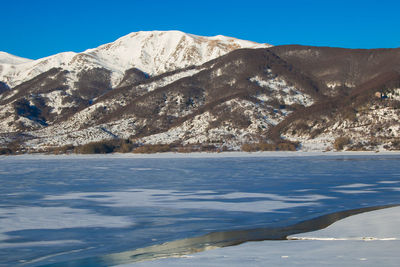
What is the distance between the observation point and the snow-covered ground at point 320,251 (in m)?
13.0

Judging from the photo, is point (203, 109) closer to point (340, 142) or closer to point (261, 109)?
point (261, 109)

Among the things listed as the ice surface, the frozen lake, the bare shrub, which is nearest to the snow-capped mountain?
the bare shrub

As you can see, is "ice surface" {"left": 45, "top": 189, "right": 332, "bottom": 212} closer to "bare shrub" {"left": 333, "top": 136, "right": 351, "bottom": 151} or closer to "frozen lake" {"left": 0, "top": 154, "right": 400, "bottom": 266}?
"frozen lake" {"left": 0, "top": 154, "right": 400, "bottom": 266}

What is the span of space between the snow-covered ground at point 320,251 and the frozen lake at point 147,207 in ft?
9.07

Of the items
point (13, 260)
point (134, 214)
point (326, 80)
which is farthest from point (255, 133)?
point (13, 260)

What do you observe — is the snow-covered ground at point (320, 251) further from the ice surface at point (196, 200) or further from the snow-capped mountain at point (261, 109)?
the snow-capped mountain at point (261, 109)

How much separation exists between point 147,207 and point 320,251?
11.9m

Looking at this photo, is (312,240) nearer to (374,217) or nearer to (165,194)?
(374,217)

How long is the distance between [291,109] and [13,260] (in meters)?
138

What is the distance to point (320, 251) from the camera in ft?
46.6

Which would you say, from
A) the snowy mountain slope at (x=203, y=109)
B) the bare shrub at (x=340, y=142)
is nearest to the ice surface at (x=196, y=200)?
the bare shrub at (x=340, y=142)

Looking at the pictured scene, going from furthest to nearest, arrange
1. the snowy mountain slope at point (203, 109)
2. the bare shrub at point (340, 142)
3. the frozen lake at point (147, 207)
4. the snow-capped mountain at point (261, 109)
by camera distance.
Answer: the snowy mountain slope at point (203, 109)
the snow-capped mountain at point (261, 109)
the bare shrub at point (340, 142)
the frozen lake at point (147, 207)

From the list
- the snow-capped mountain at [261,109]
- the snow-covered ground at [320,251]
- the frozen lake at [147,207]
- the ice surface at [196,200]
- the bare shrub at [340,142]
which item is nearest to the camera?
the snow-covered ground at [320,251]

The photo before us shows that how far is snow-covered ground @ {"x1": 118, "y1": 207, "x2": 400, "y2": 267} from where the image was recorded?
13.0 metres
